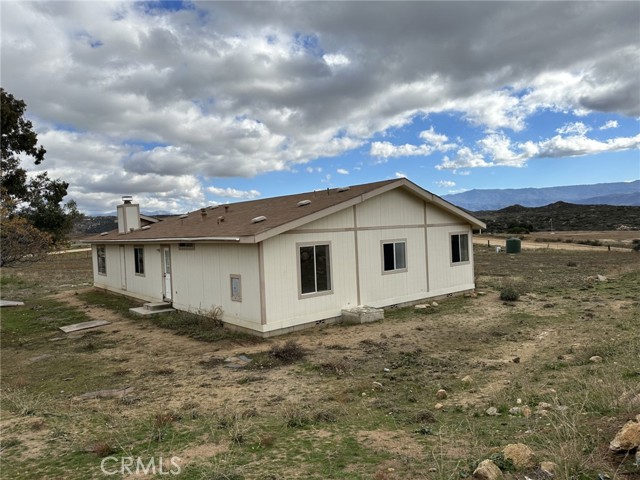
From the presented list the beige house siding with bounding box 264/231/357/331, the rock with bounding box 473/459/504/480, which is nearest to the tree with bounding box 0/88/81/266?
the beige house siding with bounding box 264/231/357/331

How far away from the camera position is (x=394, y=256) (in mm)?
14750

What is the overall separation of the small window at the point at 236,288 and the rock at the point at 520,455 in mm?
8952

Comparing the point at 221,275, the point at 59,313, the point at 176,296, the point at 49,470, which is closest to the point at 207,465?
the point at 49,470

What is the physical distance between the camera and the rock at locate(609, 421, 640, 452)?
3.63 metres

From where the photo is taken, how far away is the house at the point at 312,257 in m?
11.7

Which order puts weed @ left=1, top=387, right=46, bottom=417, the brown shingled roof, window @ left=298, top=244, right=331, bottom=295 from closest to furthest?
weed @ left=1, top=387, right=46, bottom=417 < the brown shingled roof < window @ left=298, top=244, right=331, bottom=295

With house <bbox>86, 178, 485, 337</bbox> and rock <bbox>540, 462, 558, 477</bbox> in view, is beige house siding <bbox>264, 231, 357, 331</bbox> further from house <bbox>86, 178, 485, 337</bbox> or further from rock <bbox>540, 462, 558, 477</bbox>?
rock <bbox>540, 462, 558, 477</bbox>

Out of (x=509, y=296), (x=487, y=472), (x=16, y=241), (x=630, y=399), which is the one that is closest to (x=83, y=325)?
(x=16, y=241)

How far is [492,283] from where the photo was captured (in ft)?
63.8

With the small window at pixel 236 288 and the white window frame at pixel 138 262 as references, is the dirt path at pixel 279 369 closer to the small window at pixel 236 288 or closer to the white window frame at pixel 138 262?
the small window at pixel 236 288

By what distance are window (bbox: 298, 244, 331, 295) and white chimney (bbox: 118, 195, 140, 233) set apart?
12500mm

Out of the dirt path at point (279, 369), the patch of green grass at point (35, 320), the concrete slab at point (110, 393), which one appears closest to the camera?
the dirt path at point (279, 369)

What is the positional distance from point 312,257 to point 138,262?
9.69 metres

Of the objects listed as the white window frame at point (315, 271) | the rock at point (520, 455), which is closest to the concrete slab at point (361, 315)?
the white window frame at point (315, 271)
